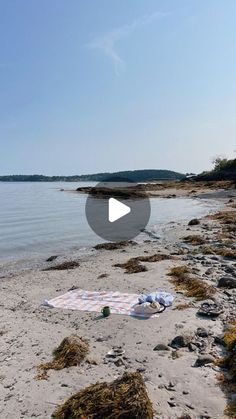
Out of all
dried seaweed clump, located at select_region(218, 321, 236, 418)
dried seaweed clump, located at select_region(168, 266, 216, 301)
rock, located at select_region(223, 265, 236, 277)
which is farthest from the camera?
rock, located at select_region(223, 265, 236, 277)

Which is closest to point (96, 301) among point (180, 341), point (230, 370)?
point (180, 341)

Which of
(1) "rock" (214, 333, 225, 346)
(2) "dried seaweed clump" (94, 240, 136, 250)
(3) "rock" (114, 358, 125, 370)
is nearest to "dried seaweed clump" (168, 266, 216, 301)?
(1) "rock" (214, 333, 225, 346)

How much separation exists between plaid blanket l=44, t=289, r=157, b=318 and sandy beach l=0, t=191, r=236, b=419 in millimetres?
309

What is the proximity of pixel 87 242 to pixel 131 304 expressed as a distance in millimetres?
13249

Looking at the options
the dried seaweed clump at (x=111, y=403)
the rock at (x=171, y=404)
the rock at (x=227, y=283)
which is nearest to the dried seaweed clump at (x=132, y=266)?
the rock at (x=227, y=283)

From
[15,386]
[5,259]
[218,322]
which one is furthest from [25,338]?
[5,259]

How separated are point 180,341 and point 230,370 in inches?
49.0

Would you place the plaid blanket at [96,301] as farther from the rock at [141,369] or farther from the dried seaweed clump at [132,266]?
the dried seaweed clump at [132,266]

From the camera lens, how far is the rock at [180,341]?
271 inches

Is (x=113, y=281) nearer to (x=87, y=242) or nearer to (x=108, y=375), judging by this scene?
(x=108, y=375)

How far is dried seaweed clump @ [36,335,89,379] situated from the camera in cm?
643

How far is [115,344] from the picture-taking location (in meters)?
7.21

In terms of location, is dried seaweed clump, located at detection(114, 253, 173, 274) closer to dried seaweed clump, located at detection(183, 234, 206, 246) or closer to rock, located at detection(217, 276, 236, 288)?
rock, located at detection(217, 276, 236, 288)

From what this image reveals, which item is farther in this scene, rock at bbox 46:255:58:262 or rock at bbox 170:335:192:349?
rock at bbox 46:255:58:262
